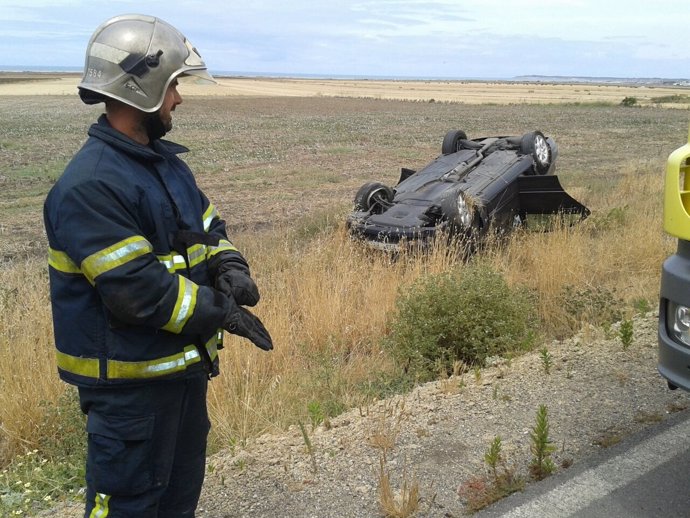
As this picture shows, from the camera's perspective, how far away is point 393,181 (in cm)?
1709

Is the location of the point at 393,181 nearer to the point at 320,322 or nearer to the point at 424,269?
the point at 424,269

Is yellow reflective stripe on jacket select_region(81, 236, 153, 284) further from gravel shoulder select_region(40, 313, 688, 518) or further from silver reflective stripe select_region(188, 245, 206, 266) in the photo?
gravel shoulder select_region(40, 313, 688, 518)

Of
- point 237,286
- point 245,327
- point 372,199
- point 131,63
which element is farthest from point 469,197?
point 131,63

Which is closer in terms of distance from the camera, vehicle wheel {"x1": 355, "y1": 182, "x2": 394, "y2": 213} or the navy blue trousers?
the navy blue trousers

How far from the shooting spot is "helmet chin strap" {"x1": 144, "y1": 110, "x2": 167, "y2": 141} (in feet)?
8.13

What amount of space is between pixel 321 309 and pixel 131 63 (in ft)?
13.0

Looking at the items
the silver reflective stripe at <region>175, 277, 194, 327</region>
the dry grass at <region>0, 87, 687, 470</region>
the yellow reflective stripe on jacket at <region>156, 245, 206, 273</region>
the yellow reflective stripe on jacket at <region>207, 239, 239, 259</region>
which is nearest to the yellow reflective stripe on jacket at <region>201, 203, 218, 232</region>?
the yellow reflective stripe on jacket at <region>207, 239, 239, 259</region>

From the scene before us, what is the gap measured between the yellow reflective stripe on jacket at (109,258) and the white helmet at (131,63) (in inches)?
20.8

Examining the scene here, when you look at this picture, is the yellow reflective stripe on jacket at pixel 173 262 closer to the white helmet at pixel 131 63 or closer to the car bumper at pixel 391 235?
the white helmet at pixel 131 63

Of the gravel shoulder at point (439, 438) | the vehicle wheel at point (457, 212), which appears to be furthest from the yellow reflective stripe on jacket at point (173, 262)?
the vehicle wheel at point (457, 212)

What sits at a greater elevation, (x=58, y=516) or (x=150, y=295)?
(x=150, y=295)

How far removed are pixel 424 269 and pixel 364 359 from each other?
185 centimetres

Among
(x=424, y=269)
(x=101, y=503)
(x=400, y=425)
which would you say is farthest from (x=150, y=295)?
(x=424, y=269)

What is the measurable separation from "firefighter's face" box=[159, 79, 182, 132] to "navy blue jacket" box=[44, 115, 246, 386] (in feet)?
0.38
